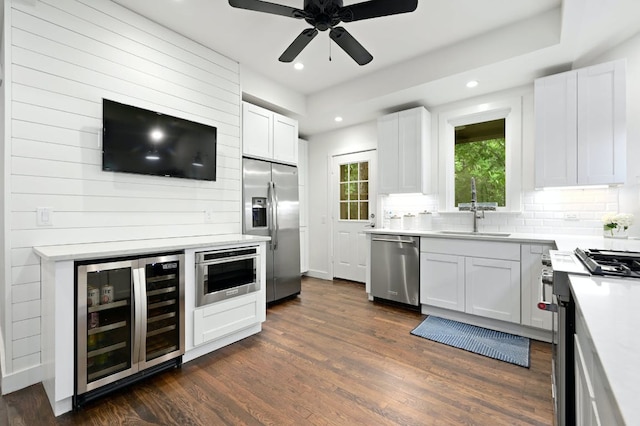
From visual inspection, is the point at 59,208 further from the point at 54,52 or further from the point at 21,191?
the point at 54,52

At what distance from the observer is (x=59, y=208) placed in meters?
2.21

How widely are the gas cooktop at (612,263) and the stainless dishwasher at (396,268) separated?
1.89 meters

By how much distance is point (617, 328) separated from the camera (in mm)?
737

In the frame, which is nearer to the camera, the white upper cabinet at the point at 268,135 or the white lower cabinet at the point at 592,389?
the white lower cabinet at the point at 592,389

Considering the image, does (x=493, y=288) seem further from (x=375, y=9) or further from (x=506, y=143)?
(x=375, y=9)

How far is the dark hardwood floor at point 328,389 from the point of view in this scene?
1767mm

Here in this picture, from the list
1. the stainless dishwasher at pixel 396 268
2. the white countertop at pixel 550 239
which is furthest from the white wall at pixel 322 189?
the white countertop at pixel 550 239

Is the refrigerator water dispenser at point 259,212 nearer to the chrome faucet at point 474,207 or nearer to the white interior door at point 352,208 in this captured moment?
the white interior door at point 352,208

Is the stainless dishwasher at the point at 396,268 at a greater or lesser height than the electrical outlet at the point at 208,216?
lesser

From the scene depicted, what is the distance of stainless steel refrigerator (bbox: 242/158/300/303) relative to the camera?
366 cm

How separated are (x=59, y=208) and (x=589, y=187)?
4.86m

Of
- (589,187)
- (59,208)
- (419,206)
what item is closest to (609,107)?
(589,187)

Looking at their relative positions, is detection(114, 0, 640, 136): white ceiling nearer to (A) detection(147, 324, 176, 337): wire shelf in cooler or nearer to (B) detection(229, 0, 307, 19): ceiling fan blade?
(B) detection(229, 0, 307, 19): ceiling fan blade

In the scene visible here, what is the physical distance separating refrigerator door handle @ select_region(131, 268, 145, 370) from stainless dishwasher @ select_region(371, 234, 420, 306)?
2751mm
